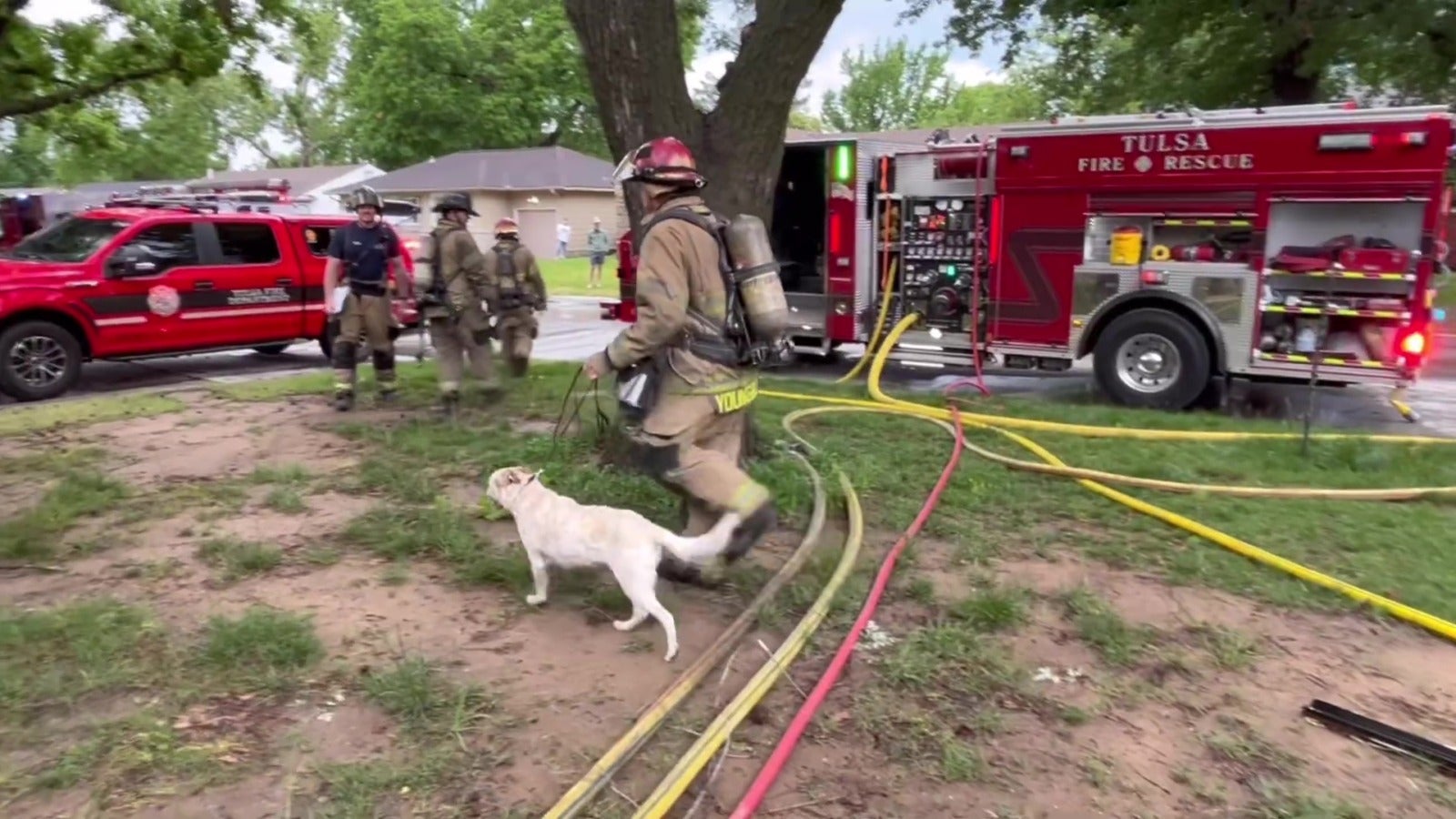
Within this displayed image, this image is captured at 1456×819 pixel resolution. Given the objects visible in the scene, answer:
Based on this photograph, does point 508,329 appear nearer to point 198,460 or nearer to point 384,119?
point 198,460

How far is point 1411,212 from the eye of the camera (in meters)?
8.59

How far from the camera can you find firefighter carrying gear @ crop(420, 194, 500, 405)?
8.02m

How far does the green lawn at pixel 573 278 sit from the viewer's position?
25.2m

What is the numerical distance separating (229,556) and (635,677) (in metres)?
2.32

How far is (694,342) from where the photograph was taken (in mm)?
4273

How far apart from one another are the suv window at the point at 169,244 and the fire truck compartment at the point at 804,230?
636 cm

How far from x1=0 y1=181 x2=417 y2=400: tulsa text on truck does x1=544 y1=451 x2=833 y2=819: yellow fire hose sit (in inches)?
231

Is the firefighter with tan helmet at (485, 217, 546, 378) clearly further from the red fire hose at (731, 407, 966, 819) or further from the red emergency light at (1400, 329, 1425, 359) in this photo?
the red emergency light at (1400, 329, 1425, 359)

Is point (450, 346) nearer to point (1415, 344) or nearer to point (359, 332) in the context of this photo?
point (359, 332)

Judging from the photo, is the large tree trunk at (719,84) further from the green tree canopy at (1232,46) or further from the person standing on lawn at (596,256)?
the person standing on lawn at (596,256)

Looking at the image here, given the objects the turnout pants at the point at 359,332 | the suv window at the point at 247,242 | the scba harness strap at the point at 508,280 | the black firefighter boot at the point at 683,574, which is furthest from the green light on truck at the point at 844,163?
the black firefighter boot at the point at 683,574

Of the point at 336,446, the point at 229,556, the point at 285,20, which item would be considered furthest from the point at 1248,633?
the point at 285,20

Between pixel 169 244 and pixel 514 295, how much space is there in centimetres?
444

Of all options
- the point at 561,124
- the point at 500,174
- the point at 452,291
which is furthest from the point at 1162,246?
the point at 561,124
